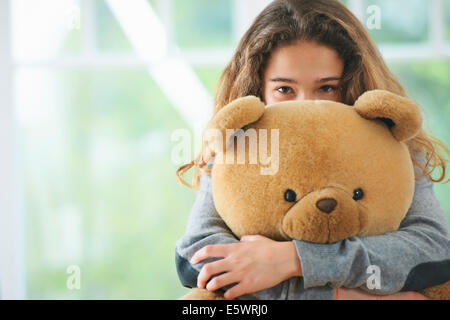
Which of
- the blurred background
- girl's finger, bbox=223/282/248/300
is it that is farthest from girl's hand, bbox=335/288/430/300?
the blurred background

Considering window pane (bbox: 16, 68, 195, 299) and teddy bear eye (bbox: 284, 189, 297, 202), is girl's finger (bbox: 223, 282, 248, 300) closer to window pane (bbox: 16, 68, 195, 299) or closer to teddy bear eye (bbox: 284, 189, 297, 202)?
teddy bear eye (bbox: 284, 189, 297, 202)

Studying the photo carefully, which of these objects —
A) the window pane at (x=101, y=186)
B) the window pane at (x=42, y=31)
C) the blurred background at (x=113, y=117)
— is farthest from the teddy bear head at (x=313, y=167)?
the window pane at (x=42, y=31)

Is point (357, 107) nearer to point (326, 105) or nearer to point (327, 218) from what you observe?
point (326, 105)

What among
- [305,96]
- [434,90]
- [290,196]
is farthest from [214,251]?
[434,90]

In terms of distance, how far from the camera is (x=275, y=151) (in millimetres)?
668

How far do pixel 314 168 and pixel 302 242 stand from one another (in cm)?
10

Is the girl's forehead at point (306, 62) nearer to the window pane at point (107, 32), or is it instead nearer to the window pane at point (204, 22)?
the window pane at point (204, 22)

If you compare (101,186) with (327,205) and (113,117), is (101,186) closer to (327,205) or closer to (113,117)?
(113,117)

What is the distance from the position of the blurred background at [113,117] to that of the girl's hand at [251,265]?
4.43 ft

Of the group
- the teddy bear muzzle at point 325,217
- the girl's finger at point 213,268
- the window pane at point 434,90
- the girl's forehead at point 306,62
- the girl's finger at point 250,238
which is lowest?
the girl's finger at point 213,268

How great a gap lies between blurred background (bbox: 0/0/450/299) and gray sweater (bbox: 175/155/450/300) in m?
1.29

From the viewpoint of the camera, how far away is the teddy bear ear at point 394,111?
27.0 inches

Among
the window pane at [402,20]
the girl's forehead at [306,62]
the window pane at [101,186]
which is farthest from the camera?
the window pane at [101,186]

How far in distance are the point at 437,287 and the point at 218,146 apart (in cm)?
38
